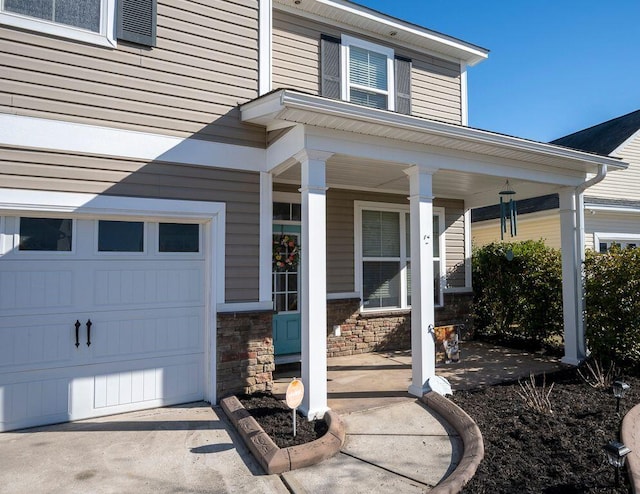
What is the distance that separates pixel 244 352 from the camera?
15.5ft

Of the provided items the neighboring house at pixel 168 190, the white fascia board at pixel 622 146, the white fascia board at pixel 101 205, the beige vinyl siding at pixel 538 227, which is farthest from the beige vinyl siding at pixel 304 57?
the white fascia board at pixel 622 146

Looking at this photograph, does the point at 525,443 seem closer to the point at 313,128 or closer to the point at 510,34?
the point at 313,128

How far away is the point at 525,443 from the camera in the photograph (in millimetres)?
3467

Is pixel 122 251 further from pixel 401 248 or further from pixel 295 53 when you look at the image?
pixel 401 248

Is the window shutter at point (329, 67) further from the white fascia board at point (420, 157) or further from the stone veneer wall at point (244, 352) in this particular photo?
the stone veneer wall at point (244, 352)

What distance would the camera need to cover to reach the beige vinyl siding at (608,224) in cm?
1000

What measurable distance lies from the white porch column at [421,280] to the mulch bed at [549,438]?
20.0 inches

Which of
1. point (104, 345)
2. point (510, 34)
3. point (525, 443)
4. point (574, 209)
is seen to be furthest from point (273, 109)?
point (510, 34)

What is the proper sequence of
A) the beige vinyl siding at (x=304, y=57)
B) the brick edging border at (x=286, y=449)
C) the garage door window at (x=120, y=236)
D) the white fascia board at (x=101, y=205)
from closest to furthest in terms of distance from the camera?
the brick edging border at (x=286, y=449) → the white fascia board at (x=101, y=205) → the garage door window at (x=120, y=236) → the beige vinyl siding at (x=304, y=57)

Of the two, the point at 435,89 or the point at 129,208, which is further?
the point at 435,89

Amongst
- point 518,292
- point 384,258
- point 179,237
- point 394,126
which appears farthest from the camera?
point 518,292

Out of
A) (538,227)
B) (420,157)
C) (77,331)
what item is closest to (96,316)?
(77,331)

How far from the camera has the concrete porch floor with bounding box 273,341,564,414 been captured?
4.67 metres

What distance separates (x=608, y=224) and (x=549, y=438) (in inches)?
353
